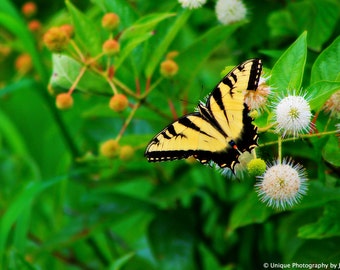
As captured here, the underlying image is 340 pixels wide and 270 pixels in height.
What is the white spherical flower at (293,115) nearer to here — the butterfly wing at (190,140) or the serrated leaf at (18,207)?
the butterfly wing at (190,140)

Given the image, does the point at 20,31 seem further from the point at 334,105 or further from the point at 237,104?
the point at 334,105

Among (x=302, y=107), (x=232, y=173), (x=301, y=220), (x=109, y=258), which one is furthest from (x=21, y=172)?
(x=302, y=107)

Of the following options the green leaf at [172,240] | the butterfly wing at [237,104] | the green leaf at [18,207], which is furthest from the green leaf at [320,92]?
the green leaf at [18,207]

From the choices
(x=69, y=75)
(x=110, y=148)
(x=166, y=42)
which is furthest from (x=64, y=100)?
(x=166, y=42)

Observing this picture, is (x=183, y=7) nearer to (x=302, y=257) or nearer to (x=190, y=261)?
(x=302, y=257)

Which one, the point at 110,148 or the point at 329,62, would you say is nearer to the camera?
the point at 329,62
